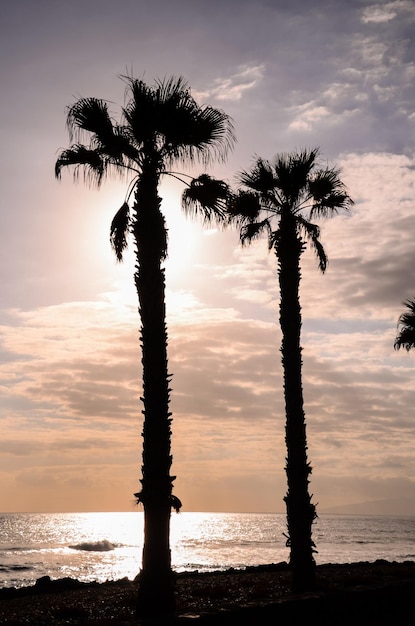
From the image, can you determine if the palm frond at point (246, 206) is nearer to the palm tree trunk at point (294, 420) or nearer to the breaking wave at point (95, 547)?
the palm tree trunk at point (294, 420)

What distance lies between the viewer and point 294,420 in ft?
59.2

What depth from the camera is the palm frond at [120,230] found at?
1662 centimetres

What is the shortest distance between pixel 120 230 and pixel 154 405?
5.04 meters

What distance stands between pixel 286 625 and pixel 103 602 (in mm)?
6899

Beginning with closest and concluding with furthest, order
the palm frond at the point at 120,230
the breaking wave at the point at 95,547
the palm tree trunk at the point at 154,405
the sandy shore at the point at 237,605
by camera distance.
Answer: the sandy shore at the point at 237,605 → the palm tree trunk at the point at 154,405 → the palm frond at the point at 120,230 → the breaking wave at the point at 95,547

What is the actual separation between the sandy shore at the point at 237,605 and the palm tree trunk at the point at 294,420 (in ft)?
3.12

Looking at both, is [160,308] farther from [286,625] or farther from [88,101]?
[286,625]

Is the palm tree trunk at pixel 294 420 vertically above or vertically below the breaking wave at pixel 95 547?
above

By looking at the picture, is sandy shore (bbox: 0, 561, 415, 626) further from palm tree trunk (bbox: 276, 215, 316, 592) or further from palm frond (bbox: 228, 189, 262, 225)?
palm frond (bbox: 228, 189, 262, 225)

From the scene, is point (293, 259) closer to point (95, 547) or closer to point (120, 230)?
point (120, 230)

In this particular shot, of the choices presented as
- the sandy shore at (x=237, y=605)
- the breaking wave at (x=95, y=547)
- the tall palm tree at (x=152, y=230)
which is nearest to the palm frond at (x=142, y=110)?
the tall palm tree at (x=152, y=230)

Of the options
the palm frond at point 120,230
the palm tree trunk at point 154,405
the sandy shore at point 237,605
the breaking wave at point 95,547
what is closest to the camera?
the sandy shore at point 237,605

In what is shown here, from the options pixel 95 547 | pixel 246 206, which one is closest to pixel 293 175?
pixel 246 206

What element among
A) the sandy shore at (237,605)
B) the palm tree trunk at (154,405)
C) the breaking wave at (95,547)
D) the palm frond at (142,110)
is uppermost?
the palm frond at (142,110)
